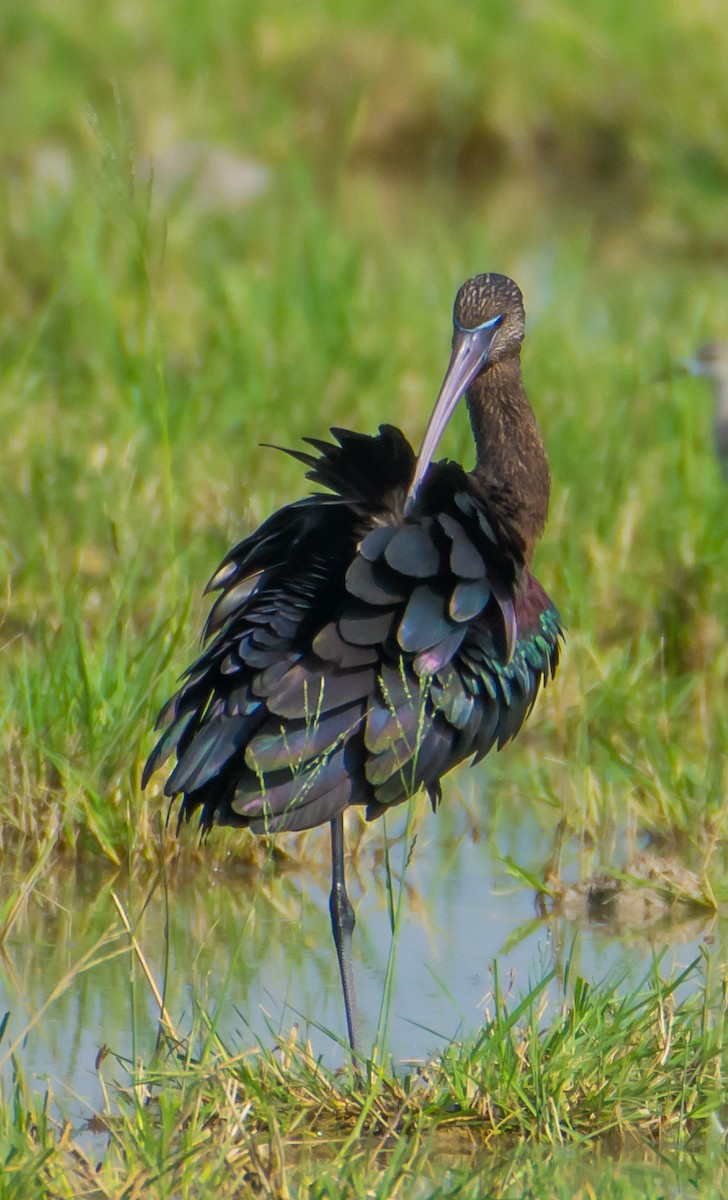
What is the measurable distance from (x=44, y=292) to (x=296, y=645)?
4.01m

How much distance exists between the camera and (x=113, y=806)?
4.14 meters

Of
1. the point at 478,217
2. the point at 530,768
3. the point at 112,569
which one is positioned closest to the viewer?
the point at 530,768

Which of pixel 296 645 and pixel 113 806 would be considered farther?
pixel 113 806

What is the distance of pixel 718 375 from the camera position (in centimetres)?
688

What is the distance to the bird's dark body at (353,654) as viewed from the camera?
3.44m

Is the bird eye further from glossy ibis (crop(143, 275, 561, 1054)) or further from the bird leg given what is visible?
the bird leg

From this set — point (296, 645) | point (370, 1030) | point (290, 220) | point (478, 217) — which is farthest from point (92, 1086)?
point (478, 217)

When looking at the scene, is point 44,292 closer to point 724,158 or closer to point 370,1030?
point 370,1030

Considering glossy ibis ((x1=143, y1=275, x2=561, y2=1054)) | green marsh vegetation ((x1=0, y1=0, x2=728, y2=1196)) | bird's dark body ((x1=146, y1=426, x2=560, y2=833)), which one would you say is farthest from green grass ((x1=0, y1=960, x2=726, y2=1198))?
bird's dark body ((x1=146, y1=426, x2=560, y2=833))

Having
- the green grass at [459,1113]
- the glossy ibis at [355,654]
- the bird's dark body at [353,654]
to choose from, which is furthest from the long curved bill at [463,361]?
the green grass at [459,1113]

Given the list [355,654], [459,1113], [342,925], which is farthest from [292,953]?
[459,1113]

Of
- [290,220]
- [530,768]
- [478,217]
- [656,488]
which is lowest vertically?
[530,768]

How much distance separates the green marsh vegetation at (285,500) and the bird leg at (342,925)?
0.53 ft

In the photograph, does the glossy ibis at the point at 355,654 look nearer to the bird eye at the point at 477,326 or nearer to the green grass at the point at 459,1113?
the green grass at the point at 459,1113
